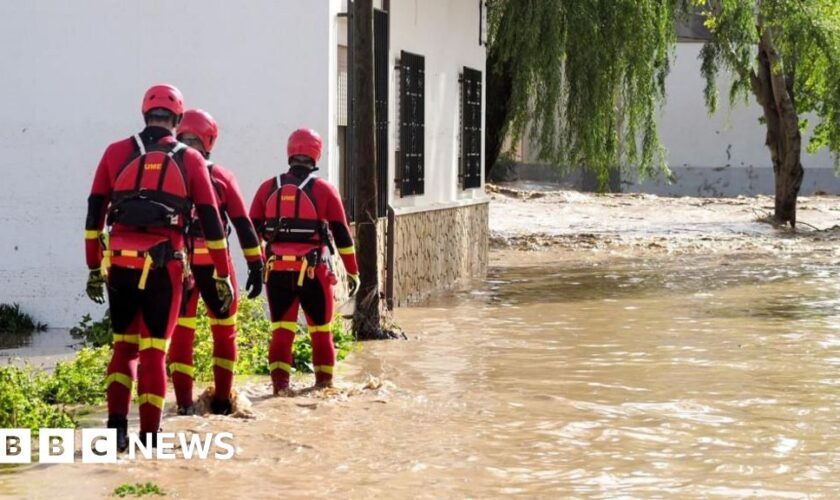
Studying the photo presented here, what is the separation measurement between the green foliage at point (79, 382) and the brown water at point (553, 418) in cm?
102

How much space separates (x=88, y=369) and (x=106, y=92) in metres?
4.02

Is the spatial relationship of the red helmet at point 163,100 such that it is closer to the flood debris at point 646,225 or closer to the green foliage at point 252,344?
the green foliage at point 252,344

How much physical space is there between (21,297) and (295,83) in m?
3.13

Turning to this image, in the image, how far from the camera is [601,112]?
71.2 ft

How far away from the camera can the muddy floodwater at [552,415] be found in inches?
295

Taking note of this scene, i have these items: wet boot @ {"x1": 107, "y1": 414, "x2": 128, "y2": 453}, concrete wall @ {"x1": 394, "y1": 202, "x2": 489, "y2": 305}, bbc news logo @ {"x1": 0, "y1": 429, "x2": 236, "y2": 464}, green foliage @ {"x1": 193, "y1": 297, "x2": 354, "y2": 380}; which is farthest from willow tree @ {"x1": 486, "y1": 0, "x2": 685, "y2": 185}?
wet boot @ {"x1": 107, "y1": 414, "x2": 128, "y2": 453}

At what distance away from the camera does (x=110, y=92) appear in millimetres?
13328

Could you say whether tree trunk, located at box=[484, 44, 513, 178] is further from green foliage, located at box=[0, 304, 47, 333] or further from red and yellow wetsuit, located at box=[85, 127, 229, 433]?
red and yellow wetsuit, located at box=[85, 127, 229, 433]

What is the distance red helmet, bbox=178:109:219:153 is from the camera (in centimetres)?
884

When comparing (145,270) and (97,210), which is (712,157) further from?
(145,270)

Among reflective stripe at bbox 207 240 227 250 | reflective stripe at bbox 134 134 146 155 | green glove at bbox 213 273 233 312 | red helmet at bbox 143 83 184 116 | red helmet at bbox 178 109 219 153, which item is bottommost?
green glove at bbox 213 273 233 312

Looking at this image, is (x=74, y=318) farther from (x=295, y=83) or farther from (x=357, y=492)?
(x=357, y=492)

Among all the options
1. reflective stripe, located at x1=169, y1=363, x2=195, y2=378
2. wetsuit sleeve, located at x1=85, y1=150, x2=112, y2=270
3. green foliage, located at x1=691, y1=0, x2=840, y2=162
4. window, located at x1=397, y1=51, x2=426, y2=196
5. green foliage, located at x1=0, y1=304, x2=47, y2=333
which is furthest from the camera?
green foliage, located at x1=691, y1=0, x2=840, y2=162

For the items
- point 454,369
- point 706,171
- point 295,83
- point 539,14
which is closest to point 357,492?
point 454,369
